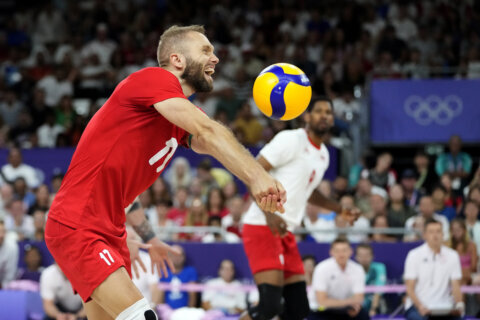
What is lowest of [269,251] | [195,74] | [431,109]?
[269,251]

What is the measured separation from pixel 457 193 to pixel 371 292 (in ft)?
10.5

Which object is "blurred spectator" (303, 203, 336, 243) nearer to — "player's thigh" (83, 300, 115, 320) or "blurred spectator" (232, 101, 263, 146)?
"blurred spectator" (232, 101, 263, 146)

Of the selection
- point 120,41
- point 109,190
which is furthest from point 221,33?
point 109,190

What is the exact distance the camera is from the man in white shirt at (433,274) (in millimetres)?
9195

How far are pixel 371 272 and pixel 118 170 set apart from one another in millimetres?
6332

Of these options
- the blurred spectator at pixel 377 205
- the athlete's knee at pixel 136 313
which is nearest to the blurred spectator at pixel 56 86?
the blurred spectator at pixel 377 205

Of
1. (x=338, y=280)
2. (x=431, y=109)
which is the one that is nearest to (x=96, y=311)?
(x=338, y=280)

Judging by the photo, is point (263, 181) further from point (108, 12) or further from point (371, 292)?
point (108, 12)

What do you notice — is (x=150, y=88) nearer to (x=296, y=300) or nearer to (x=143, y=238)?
(x=143, y=238)

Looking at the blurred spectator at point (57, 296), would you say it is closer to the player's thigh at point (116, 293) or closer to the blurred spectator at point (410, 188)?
the player's thigh at point (116, 293)

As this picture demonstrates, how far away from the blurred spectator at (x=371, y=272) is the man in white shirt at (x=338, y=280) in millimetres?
471

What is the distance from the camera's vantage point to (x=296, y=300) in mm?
6648

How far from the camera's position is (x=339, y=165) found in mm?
13203

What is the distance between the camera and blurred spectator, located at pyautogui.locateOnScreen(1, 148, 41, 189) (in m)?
13.5
